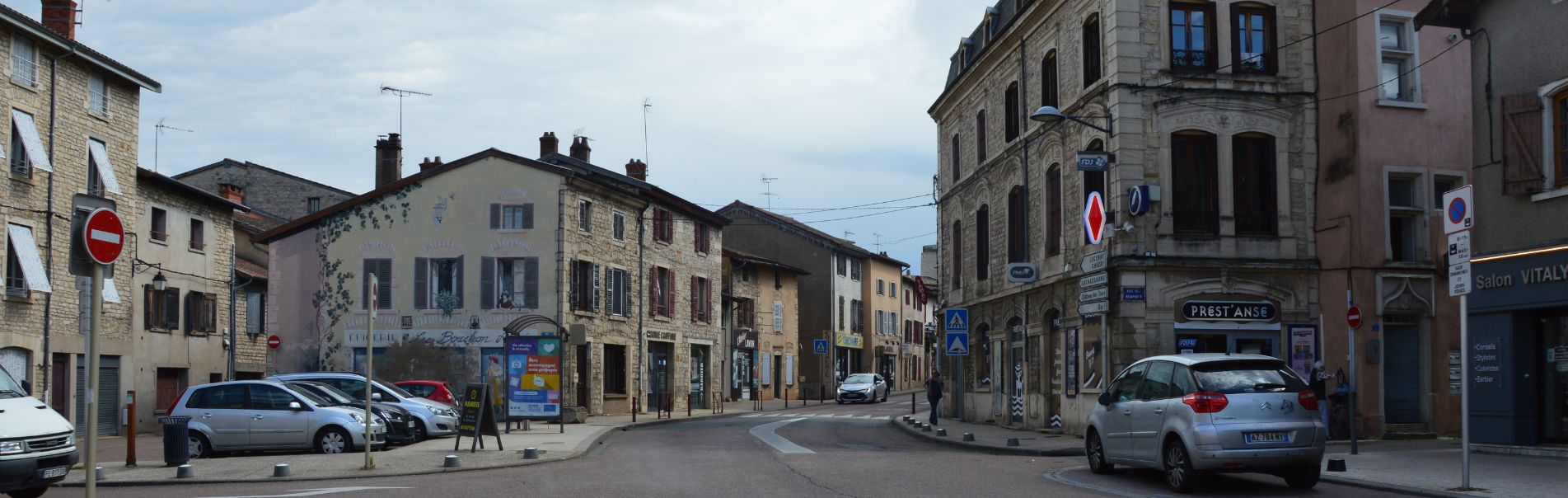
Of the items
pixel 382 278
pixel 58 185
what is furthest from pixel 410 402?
pixel 382 278

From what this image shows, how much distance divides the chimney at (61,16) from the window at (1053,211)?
2246 centimetres

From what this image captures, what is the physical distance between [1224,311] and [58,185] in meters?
24.6

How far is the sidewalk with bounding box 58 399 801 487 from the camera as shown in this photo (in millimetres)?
16594

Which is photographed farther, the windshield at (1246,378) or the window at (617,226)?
the window at (617,226)

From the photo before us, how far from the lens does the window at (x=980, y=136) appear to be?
3375cm

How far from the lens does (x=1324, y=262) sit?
2398cm

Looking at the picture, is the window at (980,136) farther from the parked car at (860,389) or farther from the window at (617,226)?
the parked car at (860,389)

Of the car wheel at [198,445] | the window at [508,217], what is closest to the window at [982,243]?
the window at [508,217]

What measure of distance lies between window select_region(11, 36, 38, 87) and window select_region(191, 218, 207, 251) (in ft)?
31.0

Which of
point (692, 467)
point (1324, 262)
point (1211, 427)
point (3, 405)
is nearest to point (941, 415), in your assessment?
point (1324, 262)

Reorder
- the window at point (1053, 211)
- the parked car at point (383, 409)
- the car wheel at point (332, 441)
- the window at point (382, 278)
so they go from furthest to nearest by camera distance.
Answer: the window at point (382, 278) < the window at point (1053, 211) < the parked car at point (383, 409) < the car wheel at point (332, 441)

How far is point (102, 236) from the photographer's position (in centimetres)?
974

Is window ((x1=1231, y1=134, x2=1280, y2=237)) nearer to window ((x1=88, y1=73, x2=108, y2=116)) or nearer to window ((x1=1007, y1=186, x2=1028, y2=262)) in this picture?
window ((x1=1007, y1=186, x2=1028, y2=262))

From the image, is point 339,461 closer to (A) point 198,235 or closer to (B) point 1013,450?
(B) point 1013,450
